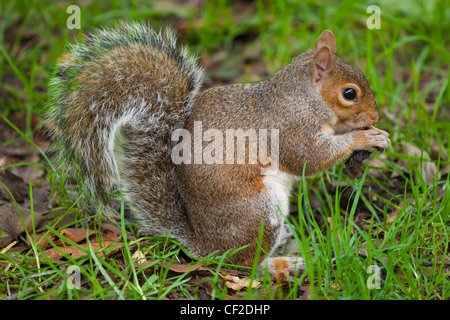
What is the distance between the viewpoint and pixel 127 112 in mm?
2082

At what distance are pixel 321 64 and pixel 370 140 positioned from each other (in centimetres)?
39

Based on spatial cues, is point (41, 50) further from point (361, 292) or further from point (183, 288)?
point (361, 292)

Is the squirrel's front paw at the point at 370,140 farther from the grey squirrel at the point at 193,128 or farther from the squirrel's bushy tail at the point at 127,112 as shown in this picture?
the squirrel's bushy tail at the point at 127,112

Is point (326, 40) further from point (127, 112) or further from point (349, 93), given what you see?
point (127, 112)

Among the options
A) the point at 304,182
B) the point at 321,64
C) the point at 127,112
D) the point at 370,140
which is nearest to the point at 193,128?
the point at 127,112

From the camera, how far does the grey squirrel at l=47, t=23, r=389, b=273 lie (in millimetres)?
2121

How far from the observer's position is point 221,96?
230 cm

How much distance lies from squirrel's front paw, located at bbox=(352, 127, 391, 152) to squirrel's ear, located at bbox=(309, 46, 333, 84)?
29 cm

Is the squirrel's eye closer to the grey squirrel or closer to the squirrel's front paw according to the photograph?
the grey squirrel

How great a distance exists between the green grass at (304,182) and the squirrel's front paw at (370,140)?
117 millimetres

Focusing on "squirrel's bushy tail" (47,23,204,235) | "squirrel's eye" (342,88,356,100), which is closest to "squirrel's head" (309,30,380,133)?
"squirrel's eye" (342,88,356,100)

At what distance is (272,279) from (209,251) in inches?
11.5

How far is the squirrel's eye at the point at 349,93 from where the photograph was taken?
222 centimetres
